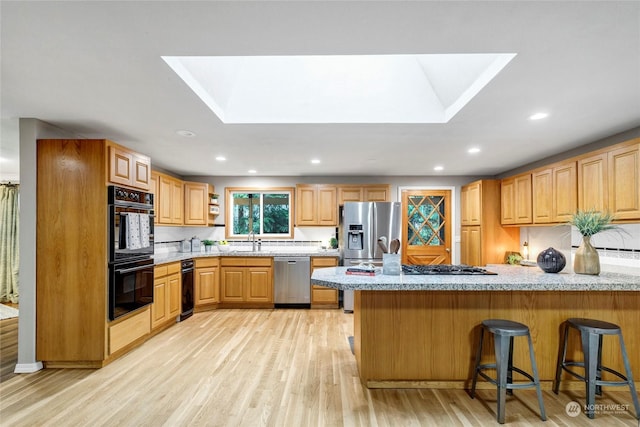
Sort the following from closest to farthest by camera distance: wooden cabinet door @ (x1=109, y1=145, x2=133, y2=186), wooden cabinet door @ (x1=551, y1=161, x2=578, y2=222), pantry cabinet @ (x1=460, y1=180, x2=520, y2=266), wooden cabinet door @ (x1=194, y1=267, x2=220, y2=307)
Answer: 1. wooden cabinet door @ (x1=109, y1=145, x2=133, y2=186)
2. wooden cabinet door @ (x1=551, y1=161, x2=578, y2=222)
3. wooden cabinet door @ (x1=194, y1=267, x2=220, y2=307)
4. pantry cabinet @ (x1=460, y1=180, x2=520, y2=266)

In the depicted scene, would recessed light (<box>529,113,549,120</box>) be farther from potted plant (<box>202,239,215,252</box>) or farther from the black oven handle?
A: potted plant (<box>202,239,215,252</box>)

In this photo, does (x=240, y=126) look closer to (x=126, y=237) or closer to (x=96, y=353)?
(x=126, y=237)

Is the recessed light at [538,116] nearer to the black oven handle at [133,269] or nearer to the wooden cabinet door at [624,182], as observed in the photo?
the wooden cabinet door at [624,182]

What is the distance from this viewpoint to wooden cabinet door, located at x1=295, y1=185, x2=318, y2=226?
568cm

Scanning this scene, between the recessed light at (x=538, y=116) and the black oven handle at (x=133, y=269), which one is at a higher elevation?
the recessed light at (x=538, y=116)

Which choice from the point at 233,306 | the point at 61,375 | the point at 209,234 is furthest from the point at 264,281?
the point at 61,375

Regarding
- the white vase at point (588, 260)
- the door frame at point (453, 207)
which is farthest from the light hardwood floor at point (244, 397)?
the door frame at point (453, 207)

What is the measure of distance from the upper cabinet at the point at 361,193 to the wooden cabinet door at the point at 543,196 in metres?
2.14

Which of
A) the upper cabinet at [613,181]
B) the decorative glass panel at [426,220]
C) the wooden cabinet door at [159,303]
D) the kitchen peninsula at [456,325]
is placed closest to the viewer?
the kitchen peninsula at [456,325]

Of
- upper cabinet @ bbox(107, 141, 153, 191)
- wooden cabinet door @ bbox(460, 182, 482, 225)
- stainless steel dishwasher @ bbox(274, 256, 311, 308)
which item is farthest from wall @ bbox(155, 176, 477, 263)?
upper cabinet @ bbox(107, 141, 153, 191)

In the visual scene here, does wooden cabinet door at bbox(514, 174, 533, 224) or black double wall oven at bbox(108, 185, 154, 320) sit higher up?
wooden cabinet door at bbox(514, 174, 533, 224)

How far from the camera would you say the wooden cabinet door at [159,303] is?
3.82m

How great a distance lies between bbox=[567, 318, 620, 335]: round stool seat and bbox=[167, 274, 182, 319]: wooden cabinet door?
4190 mm

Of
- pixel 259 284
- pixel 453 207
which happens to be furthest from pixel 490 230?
pixel 259 284
